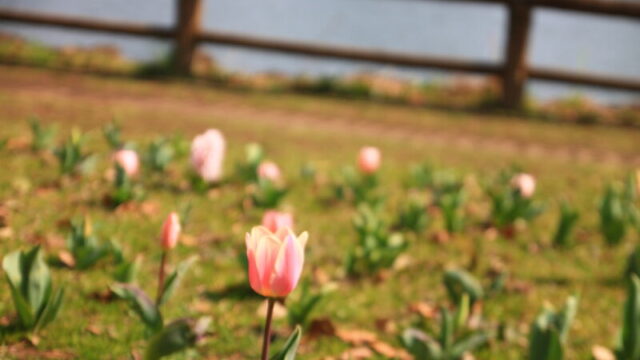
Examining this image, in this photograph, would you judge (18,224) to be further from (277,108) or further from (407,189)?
(277,108)

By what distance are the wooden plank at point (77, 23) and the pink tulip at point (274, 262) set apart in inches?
297

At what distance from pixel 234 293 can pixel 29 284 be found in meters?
0.77

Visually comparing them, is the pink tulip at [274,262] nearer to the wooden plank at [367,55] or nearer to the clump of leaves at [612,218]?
the clump of leaves at [612,218]

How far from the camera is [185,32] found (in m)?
8.38

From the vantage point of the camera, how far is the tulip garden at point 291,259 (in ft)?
5.65

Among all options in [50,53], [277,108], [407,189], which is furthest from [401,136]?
[50,53]

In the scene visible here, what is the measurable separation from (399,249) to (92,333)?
3.53 feet

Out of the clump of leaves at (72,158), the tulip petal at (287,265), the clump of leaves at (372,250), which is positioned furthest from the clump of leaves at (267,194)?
the tulip petal at (287,265)

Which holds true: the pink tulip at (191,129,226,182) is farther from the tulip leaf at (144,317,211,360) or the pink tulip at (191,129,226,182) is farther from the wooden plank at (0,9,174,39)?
the wooden plank at (0,9,174,39)

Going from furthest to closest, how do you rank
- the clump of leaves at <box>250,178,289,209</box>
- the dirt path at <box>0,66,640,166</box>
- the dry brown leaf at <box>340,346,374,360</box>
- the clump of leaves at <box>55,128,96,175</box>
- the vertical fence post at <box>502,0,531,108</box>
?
the vertical fence post at <box>502,0,531,108</box> → the dirt path at <box>0,66,640,166</box> → the clump of leaves at <box>250,178,289,209</box> → the clump of leaves at <box>55,128,96,175</box> → the dry brown leaf at <box>340,346,374,360</box>

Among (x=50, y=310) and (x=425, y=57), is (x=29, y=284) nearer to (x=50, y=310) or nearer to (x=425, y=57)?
(x=50, y=310)

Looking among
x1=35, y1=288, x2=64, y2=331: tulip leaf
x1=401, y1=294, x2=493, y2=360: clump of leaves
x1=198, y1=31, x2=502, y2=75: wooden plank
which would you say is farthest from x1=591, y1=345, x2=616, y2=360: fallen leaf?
x1=198, y1=31, x2=502, y2=75: wooden plank

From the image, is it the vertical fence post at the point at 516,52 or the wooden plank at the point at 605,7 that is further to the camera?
the vertical fence post at the point at 516,52

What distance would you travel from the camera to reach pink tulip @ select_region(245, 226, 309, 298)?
1.21 m
